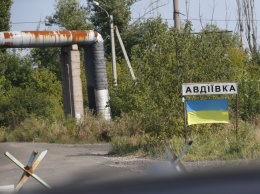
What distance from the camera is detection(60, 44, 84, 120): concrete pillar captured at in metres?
29.2

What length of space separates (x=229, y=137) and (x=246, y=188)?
16143 mm

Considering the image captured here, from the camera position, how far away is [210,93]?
17.3 m

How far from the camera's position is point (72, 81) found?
A: 29.5 meters

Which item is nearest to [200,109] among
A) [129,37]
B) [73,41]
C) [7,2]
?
[73,41]

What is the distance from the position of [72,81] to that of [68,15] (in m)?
25.7

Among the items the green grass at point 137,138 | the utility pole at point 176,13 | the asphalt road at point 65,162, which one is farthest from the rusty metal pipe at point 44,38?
the utility pole at point 176,13

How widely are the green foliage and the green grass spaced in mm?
22873

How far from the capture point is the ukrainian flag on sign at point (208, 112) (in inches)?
690

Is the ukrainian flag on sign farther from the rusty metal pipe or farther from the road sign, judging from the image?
the rusty metal pipe

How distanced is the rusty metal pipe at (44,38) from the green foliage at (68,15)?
2158 centimetres

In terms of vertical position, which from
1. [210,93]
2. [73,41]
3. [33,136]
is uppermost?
[73,41]

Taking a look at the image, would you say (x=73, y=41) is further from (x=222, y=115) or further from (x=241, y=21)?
(x=241, y=21)

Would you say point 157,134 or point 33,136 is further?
point 33,136

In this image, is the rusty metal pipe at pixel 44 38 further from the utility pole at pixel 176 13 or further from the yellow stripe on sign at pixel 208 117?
the yellow stripe on sign at pixel 208 117
